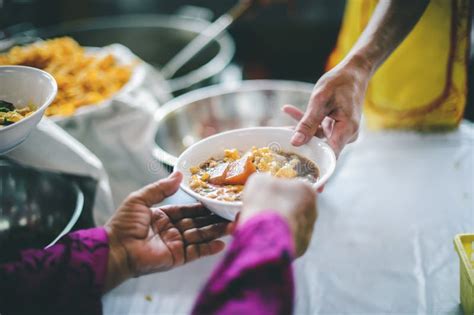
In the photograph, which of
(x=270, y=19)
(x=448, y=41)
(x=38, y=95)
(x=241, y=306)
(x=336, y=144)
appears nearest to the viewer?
(x=241, y=306)

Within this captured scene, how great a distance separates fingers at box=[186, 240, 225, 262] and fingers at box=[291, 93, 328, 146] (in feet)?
0.94

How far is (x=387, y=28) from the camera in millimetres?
1208

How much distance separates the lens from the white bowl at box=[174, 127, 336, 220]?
916 mm

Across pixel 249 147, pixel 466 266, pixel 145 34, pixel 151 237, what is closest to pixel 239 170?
pixel 249 147

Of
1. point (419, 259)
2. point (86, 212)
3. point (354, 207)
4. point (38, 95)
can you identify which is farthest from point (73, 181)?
point (419, 259)

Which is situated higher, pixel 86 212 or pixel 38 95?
pixel 38 95

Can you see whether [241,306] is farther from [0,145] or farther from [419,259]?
[419,259]

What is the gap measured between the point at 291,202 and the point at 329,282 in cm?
56

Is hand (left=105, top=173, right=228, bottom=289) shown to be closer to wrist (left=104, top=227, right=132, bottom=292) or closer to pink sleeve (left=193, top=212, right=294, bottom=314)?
wrist (left=104, top=227, right=132, bottom=292)

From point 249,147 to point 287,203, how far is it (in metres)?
0.38

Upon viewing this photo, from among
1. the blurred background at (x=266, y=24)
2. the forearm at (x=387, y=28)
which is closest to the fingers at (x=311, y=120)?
the forearm at (x=387, y=28)

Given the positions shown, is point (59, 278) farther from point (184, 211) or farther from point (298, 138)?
point (298, 138)

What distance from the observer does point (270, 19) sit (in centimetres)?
300

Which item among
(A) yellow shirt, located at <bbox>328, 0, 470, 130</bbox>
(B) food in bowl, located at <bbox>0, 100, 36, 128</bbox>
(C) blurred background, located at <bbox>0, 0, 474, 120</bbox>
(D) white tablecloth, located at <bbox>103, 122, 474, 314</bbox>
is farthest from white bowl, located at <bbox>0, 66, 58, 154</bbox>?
(C) blurred background, located at <bbox>0, 0, 474, 120</bbox>
